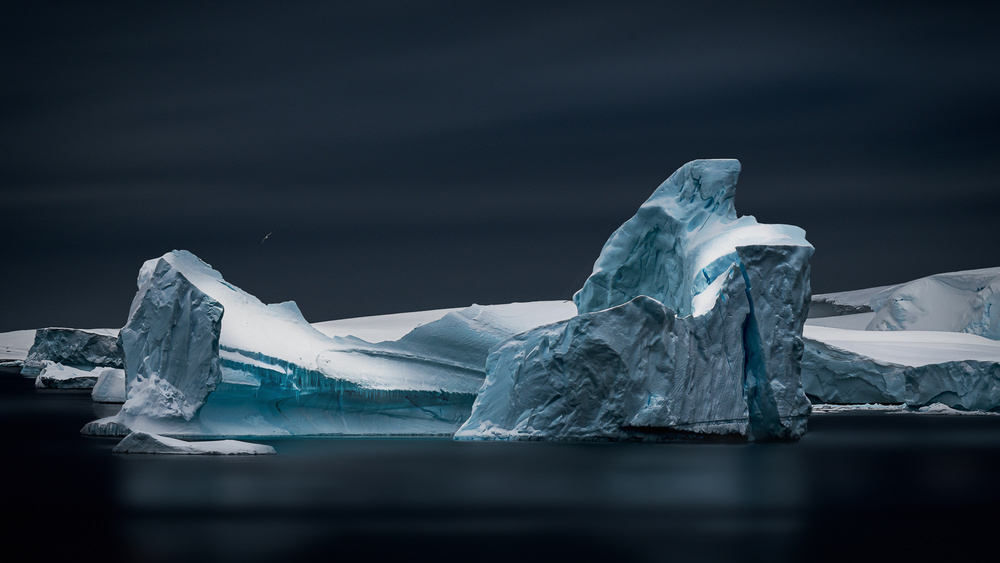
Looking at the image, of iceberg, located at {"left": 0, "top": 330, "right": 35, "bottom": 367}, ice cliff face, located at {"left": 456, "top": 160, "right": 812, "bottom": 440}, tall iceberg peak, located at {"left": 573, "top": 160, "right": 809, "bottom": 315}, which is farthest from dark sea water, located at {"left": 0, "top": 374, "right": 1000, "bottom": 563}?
iceberg, located at {"left": 0, "top": 330, "right": 35, "bottom": 367}

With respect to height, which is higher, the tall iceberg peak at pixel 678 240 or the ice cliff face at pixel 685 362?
the tall iceberg peak at pixel 678 240

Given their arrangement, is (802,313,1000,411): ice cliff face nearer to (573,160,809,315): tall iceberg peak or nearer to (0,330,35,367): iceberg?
(573,160,809,315): tall iceberg peak

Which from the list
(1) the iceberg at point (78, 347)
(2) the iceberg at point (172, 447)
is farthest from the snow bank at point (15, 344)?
(2) the iceberg at point (172, 447)

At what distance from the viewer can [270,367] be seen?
764 inches

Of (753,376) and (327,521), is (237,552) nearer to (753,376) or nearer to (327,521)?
(327,521)

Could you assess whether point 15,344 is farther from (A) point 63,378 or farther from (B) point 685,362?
(B) point 685,362

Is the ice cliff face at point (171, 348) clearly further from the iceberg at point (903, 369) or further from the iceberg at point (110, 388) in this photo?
the iceberg at point (903, 369)

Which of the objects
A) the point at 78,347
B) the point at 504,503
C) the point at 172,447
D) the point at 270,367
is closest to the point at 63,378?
the point at 78,347

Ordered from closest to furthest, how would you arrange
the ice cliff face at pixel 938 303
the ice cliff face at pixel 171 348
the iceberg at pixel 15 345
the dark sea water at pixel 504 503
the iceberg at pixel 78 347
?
the dark sea water at pixel 504 503 → the ice cliff face at pixel 171 348 → the ice cliff face at pixel 938 303 → the iceberg at pixel 78 347 → the iceberg at pixel 15 345

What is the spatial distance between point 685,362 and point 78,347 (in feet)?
142

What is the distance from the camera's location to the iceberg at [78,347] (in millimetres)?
53781

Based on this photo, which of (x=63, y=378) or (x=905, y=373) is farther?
(x=63, y=378)

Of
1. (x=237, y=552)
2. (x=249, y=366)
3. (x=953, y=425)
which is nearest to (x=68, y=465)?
(x=249, y=366)

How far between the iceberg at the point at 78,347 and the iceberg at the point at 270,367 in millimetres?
34865
